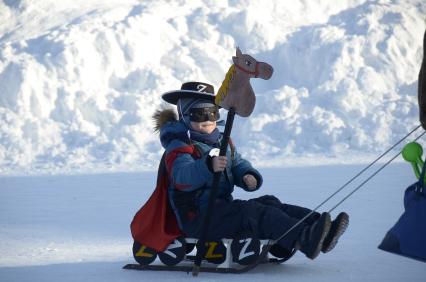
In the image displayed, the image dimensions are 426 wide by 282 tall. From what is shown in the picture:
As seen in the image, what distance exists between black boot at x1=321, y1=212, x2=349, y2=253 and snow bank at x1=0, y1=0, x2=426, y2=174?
681cm

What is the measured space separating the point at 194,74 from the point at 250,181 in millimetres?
9297

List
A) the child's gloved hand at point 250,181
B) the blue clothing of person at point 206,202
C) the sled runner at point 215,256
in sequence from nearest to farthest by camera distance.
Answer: the blue clothing of person at point 206,202 < the sled runner at point 215,256 < the child's gloved hand at point 250,181

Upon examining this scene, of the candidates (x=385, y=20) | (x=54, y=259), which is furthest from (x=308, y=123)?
(x=54, y=259)

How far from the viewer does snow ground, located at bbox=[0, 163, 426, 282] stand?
3.78m

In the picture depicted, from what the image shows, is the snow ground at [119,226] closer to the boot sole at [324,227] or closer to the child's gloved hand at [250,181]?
the boot sole at [324,227]

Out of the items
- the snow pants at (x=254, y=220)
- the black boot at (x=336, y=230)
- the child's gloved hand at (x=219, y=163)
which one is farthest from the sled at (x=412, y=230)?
the child's gloved hand at (x=219, y=163)

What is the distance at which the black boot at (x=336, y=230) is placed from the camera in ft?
11.3

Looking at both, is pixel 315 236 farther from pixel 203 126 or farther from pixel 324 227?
pixel 203 126

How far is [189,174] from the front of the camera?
367 centimetres

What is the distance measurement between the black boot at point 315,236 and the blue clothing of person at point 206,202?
0.07 m

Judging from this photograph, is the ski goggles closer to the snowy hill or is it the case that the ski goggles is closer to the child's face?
the child's face

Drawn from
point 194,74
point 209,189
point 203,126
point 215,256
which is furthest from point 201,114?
point 194,74

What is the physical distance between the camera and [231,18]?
1402 cm

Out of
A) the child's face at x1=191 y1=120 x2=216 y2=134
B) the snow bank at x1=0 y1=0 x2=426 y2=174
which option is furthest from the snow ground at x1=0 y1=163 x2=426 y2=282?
the snow bank at x1=0 y1=0 x2=426 y2=174
